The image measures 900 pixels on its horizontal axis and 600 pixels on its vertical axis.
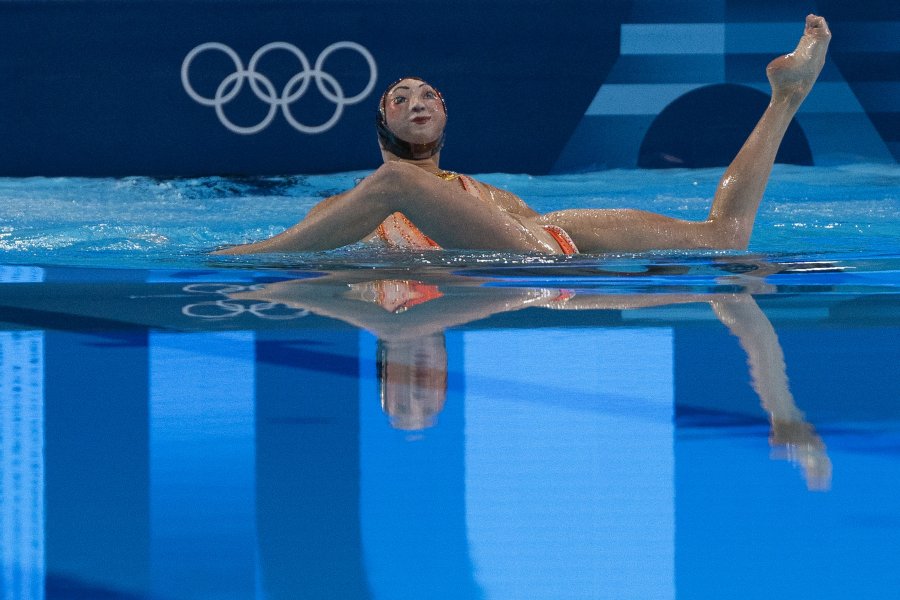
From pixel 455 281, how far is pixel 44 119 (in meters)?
5.10

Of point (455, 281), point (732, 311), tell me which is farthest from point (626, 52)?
point (732, 311)

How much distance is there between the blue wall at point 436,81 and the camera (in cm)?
732

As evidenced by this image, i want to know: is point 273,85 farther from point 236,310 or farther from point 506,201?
point 236,310

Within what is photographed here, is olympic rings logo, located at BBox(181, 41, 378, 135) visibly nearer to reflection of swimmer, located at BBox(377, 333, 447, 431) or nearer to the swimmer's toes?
the swimmer's toes

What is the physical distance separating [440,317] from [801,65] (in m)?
2.32

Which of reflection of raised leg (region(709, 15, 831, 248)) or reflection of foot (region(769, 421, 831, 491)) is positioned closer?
reflection of foot (region(769, 421, 831, 491))

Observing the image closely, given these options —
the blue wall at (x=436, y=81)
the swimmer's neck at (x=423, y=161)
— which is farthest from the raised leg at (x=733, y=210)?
the blue wall at (x=436, y=81)

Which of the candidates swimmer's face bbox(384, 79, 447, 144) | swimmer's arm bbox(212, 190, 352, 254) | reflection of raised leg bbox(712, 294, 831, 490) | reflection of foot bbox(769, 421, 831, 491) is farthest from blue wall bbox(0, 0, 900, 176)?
reflection of foot bbox(769, 421, 831, 491)

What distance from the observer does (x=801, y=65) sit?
161 inches

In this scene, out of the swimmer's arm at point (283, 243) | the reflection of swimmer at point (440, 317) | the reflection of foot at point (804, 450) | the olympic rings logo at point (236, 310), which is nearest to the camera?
the reflection of foot at point (804, 450)

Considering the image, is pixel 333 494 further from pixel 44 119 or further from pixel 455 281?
pixel 44 119

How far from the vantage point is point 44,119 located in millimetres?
7336

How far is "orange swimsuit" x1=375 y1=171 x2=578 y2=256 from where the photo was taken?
3895mm

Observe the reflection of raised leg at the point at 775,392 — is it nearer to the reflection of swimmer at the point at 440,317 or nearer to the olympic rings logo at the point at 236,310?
the reflection of swimmer at the point at 440,317
